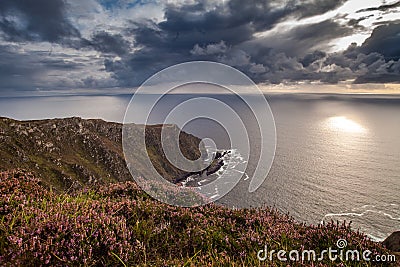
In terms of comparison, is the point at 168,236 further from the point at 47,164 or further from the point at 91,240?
the point at 47,164

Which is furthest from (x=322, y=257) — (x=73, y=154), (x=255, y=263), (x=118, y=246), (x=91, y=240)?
(x=73, y=154)

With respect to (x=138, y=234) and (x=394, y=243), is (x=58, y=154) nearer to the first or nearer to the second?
(x=138, y=234)

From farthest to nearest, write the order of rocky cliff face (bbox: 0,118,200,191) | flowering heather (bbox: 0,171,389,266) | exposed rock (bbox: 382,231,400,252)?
rocky cliff face (bbox: 0,118,200,191) → exposed rock (bbox: 382,231,400,252) → flowering heather (bbox: 0,171,389,266)

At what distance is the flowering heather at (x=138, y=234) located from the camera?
4785mm

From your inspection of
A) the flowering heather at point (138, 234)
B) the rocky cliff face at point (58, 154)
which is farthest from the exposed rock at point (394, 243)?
the rocky cliff face at point (58, 154)

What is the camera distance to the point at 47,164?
150750 mm

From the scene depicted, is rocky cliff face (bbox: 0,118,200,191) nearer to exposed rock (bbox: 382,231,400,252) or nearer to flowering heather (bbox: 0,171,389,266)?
flowering heather (bbox: 0,171,389,266)

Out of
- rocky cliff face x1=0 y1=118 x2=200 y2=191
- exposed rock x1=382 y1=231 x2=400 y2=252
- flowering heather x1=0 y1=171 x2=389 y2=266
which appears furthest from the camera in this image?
rocky cliff face x1=0 y1=118 x2=200 y2=191

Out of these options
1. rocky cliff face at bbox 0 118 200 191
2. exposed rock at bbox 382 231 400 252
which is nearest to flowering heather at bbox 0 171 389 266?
exposed rock at bbox 382 231 400 252

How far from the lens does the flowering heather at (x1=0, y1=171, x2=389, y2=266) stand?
479 centimetres

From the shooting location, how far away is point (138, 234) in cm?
601

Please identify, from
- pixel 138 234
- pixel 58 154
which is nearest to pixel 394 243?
pixel 138 234

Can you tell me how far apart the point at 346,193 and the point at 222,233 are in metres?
129

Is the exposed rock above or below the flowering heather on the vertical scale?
below
